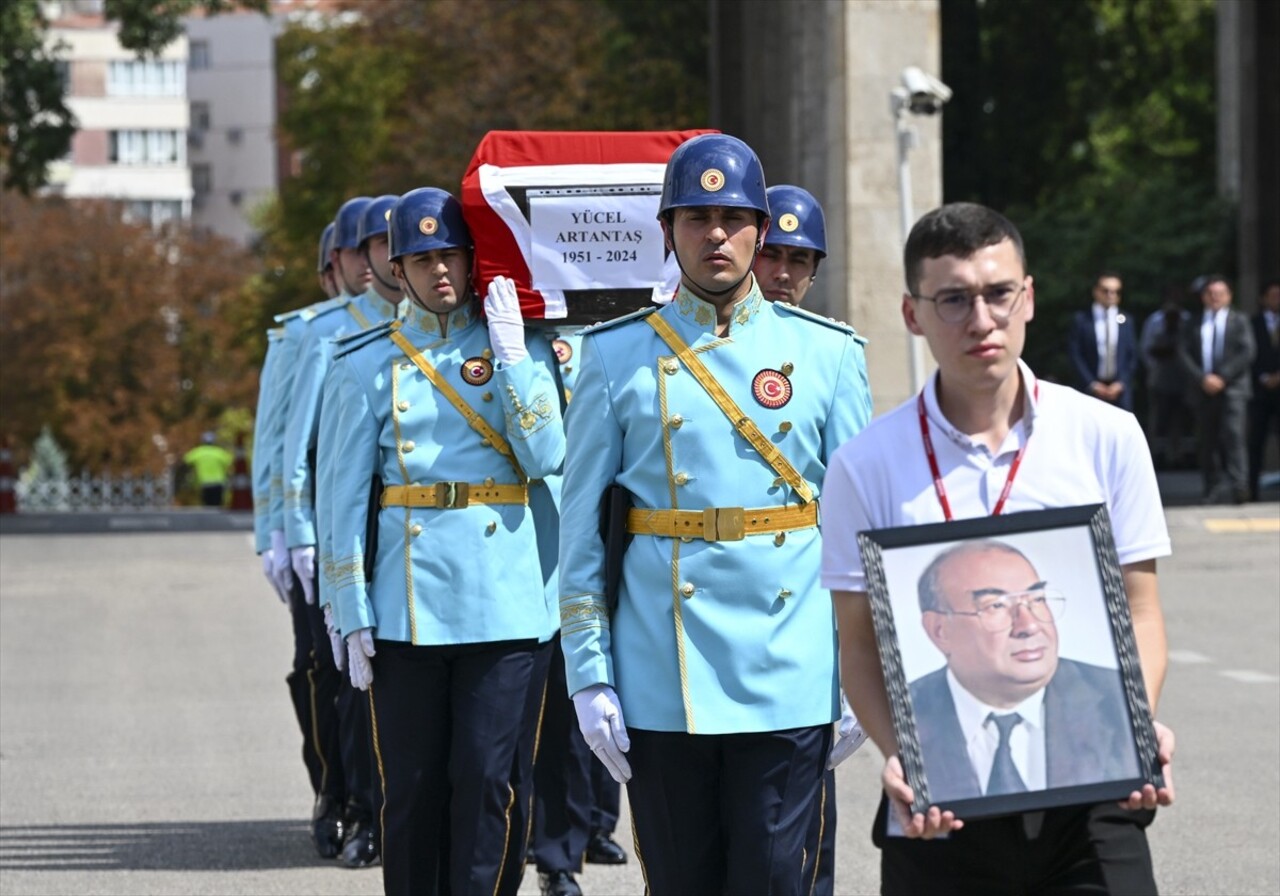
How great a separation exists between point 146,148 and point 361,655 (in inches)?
5134

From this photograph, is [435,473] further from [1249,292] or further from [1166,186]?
[1166,186]

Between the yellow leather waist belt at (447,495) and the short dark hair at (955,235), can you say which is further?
the yellow leather waist belt at (447,495)

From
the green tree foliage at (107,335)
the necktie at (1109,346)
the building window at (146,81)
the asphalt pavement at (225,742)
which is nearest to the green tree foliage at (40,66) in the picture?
the asphalt pavement at (225,742)

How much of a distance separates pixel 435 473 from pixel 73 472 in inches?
2457

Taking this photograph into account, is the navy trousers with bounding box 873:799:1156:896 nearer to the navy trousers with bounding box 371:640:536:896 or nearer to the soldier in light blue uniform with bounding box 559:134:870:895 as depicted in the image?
the soldier in light blue uniform with bounding box 559:134:870:895

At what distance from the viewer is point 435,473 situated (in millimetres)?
7434

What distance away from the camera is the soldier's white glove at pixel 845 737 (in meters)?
5.95

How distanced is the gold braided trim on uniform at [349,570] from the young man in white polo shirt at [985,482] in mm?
3174

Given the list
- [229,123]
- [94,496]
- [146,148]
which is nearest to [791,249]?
[94,496]

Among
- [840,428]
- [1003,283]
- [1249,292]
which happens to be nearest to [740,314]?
[840,428]

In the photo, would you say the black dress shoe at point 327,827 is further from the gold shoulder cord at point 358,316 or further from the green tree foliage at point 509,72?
the green tree foliage at point 509,72

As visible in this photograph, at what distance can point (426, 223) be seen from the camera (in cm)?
737

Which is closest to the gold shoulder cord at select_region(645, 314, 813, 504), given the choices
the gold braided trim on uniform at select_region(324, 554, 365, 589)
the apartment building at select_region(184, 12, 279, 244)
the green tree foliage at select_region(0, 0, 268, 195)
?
the gold braided trim on uniform at select_region(324, 554, 365, 589)

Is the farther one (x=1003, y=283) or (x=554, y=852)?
(x=554, y=852)
